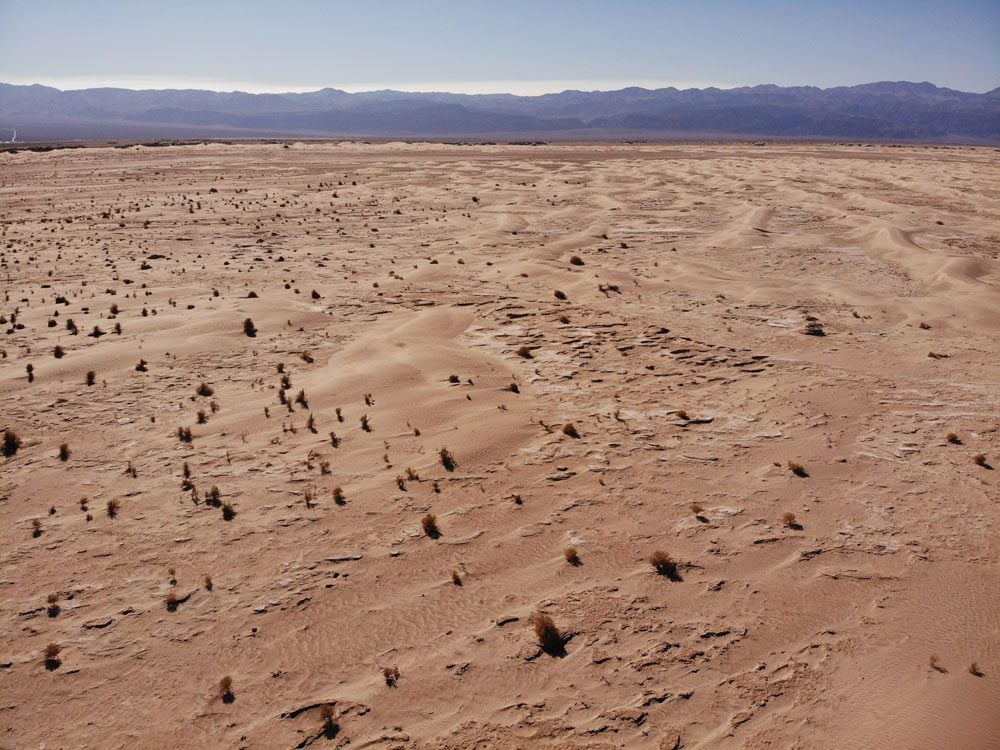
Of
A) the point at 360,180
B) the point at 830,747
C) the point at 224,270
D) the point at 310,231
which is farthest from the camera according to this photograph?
the point at 360,180

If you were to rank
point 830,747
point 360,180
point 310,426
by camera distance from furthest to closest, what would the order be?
1. point 360,180
2. point 310,426
3. point 830,747

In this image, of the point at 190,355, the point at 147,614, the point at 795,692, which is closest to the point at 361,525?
the point at 147,614

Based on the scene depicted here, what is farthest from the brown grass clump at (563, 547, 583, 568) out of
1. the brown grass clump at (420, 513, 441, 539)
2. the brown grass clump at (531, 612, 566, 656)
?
the brown grass clump at (420, 513, 441, 539)

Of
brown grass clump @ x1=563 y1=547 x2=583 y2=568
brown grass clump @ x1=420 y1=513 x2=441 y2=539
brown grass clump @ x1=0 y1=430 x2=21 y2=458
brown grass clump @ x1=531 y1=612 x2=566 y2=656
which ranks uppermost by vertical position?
brown grass clump @ x1=0 y1=430 x2=21 y2=458

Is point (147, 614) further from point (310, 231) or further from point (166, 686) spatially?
point (310, 231)

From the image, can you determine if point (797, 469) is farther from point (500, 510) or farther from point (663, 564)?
point (500, 510)

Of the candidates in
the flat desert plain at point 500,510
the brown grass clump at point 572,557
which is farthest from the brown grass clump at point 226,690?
the brown grass clump at point 572,557

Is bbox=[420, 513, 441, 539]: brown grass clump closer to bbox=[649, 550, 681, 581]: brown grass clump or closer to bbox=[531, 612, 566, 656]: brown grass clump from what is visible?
bbox=[531, 612, 566, 656]: brown grass clump
